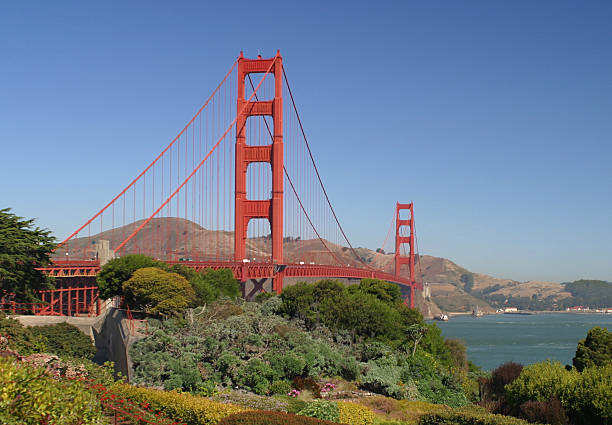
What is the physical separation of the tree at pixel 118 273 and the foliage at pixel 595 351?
22874 millimetres

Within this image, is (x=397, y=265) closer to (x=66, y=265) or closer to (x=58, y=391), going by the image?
(x=66, y=265)

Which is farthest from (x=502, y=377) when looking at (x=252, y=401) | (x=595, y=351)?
(x=252, y=401)

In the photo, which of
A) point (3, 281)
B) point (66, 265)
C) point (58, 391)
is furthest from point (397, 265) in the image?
point (58, 391)

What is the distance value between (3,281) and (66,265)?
1150 cm

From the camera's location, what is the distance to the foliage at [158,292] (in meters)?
29.8

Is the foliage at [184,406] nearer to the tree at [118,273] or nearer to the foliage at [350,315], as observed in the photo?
Result: the foliage at [350,315]

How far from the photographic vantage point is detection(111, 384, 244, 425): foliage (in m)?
16.4

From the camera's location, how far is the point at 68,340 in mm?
37562

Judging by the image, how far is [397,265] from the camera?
141625 mm

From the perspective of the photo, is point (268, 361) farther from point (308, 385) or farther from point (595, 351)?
point (595, 351)

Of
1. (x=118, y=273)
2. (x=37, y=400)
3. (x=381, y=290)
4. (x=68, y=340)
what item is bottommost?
(x=68, y=340)

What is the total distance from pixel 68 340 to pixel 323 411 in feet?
80.2

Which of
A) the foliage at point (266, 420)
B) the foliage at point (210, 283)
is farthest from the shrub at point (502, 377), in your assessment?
the foliage at point (210, 283)

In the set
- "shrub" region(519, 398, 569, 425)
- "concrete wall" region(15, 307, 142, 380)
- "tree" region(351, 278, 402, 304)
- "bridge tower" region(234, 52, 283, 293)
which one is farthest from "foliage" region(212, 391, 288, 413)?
"bridge tower" region(234, 52, 283, 293)
